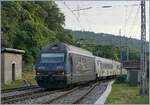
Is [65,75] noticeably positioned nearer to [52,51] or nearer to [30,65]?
[52,51]

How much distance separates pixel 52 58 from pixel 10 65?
553 inches

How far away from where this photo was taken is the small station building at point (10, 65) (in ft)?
133

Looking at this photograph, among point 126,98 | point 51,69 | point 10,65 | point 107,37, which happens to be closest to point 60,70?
point 51,69

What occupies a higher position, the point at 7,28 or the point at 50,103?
the point at 7,28

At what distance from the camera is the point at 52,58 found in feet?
96.0

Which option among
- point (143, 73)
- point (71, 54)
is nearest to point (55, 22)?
point (71, 54)

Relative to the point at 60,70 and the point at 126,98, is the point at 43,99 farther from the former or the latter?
the point at 60,70

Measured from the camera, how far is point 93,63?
41.7 meters

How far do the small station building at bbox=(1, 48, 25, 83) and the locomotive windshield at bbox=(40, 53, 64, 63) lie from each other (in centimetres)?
1147

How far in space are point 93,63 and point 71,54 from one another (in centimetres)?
1165

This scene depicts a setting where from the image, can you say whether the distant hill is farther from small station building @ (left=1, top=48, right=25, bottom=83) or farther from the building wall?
small station building @ (left=1, top=48, right=25, bottom=83)

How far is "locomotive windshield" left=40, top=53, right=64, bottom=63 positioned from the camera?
29172 mm

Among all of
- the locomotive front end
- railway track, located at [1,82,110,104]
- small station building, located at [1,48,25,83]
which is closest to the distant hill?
small station building, located at [1,48,25,83]

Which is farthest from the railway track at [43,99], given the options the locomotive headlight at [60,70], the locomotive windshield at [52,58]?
the locomotive windshield at [52,58]
